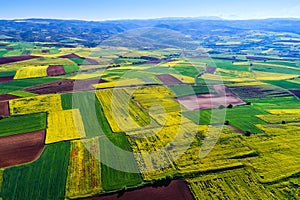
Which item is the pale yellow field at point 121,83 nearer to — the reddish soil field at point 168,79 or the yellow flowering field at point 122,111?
the yellow flowering field at point 122,111

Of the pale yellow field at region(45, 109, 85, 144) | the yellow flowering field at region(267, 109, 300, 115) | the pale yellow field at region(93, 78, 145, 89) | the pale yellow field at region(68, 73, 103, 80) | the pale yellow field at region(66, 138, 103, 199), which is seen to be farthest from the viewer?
the pale yellow field at region(68, 73, 103, 80)

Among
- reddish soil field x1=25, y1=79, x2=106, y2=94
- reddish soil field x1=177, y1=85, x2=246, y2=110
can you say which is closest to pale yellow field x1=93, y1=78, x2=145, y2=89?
reddish soil field x1=25, y1=79, x2=106, y2=94

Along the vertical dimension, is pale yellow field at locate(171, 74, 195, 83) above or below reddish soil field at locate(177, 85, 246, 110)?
above

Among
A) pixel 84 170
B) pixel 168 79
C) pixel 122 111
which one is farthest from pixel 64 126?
pixel 168 79

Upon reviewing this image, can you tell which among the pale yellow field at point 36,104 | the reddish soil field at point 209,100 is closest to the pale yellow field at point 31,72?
the pale yellow field at point 36,104

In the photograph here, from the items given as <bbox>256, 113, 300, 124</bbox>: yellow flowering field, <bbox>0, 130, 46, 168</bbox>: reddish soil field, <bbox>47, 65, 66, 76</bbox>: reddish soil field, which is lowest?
<bbox>0, 130, 46, 168</bbox>: reddish soil field

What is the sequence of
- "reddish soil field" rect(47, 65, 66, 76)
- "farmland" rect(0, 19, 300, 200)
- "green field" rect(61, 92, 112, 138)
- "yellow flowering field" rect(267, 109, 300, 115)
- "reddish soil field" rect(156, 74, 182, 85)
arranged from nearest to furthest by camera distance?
"farmland" rect(0, 19, 300, 200), "green field" rect(61, 92, 112, 138), "yellow flowering field" rect(267, 109, 300, 115), "reddish soil field" rect(156, 74, 182, 85), "reddish soil field" rect(47, 65, 66, 76)

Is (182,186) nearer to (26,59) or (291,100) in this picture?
(291,100)

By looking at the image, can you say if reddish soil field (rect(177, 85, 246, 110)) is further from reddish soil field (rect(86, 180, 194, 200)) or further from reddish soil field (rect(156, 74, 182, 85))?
reddish soil field (rect(86, 180, 194, 200))
